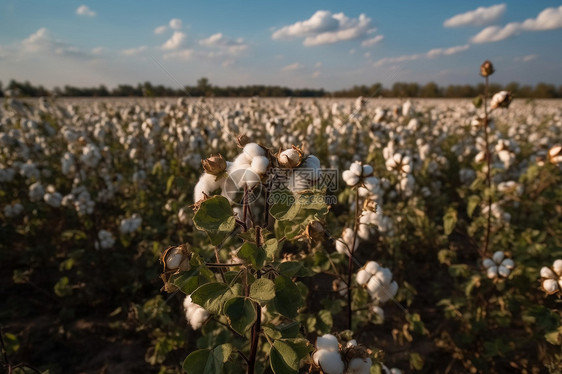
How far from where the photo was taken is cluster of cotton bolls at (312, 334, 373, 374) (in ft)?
4.25

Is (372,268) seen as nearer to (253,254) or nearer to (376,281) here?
(376,281)

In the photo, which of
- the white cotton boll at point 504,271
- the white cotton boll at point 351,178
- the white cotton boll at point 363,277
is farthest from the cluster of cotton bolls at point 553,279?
the white cotton boll at point 351,178

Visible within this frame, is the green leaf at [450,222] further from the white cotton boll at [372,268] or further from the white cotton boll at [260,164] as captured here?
the white cotton boll at [260,164]

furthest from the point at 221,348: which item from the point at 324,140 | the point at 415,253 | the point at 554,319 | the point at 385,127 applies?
the point at 324,140

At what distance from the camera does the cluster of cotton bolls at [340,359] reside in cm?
129

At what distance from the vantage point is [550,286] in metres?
2.04

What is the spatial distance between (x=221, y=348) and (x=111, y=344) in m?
2.92

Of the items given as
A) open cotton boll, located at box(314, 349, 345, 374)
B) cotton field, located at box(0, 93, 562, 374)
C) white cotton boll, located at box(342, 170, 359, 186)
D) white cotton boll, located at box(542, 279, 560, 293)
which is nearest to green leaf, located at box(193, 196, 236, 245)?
cotton field, located at box(0, 93, 562, 374)

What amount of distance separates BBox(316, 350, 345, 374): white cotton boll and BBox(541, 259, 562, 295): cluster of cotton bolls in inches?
65.1

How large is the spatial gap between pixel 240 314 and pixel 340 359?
565mm

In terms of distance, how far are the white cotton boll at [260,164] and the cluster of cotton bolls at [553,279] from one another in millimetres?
2135

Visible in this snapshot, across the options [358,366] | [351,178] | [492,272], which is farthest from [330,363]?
[492,272]

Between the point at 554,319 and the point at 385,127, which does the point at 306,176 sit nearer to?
the point at 554,319

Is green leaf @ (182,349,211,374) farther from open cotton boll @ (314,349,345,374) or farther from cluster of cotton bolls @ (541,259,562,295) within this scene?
cluster of cotton bolls @ (541,259,562,295)
